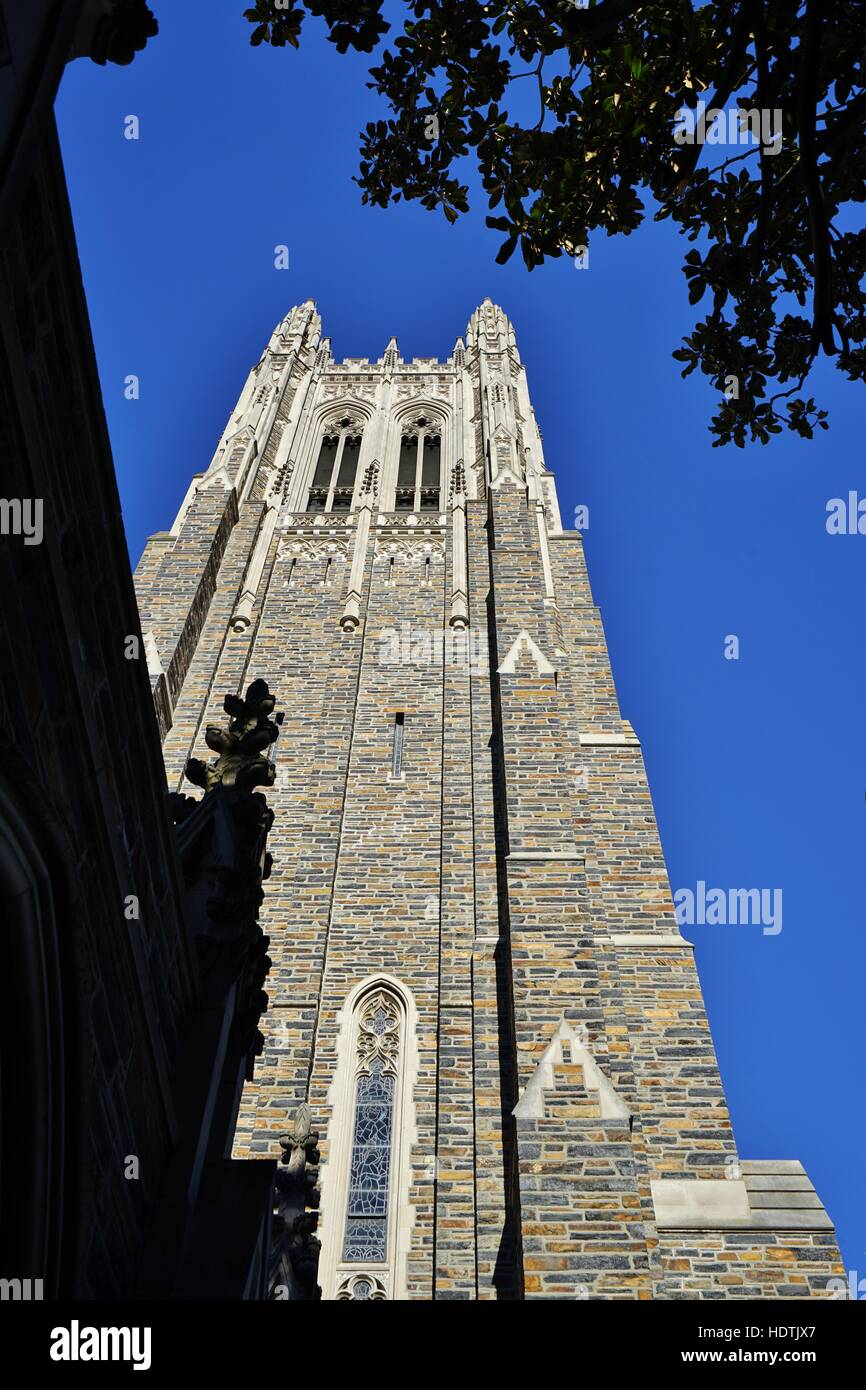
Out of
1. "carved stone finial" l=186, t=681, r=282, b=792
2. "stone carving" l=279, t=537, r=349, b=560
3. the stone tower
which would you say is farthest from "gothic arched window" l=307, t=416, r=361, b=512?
"carved stone finial" l=186, t=681, r=282, b=792

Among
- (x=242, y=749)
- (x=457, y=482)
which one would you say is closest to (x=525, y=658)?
(x=242, y=749)

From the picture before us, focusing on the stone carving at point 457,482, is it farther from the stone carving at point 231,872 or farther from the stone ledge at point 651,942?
the stone carving at point 231,872

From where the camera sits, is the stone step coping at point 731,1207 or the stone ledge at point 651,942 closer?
the stone step coping at point 731,1207

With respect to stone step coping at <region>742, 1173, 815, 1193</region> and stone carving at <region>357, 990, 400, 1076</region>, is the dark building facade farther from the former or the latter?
stone carving at <region>357, 990, 400, 1076</region>

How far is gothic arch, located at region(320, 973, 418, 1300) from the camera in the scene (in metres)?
9.97

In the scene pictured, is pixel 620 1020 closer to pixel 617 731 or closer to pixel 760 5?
pixel 617 731

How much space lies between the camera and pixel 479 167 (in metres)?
6.66

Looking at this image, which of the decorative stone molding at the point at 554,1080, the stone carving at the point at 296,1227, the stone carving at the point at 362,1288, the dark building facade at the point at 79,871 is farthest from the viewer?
the stone carving at the point at 362,1288

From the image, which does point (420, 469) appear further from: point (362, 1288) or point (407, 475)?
point (362, 1288)

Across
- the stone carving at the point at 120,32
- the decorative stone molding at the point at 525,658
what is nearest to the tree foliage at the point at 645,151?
the stone carving at the point at 120,32

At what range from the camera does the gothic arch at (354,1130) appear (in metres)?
9.97

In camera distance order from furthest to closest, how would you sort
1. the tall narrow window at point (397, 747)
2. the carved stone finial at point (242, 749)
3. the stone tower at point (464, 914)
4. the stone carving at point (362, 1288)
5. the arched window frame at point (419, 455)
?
1. the arched window frame at point (419, 455)
2. the tall narrow window at point (397, 747)
3. the stone carving at point (362, 1288)
4. the stone tower at point (464, 914)
5. the carved stone finial at point (242, 749)

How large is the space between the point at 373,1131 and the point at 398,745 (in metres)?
6.31

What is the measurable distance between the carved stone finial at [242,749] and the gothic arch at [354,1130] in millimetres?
5047
